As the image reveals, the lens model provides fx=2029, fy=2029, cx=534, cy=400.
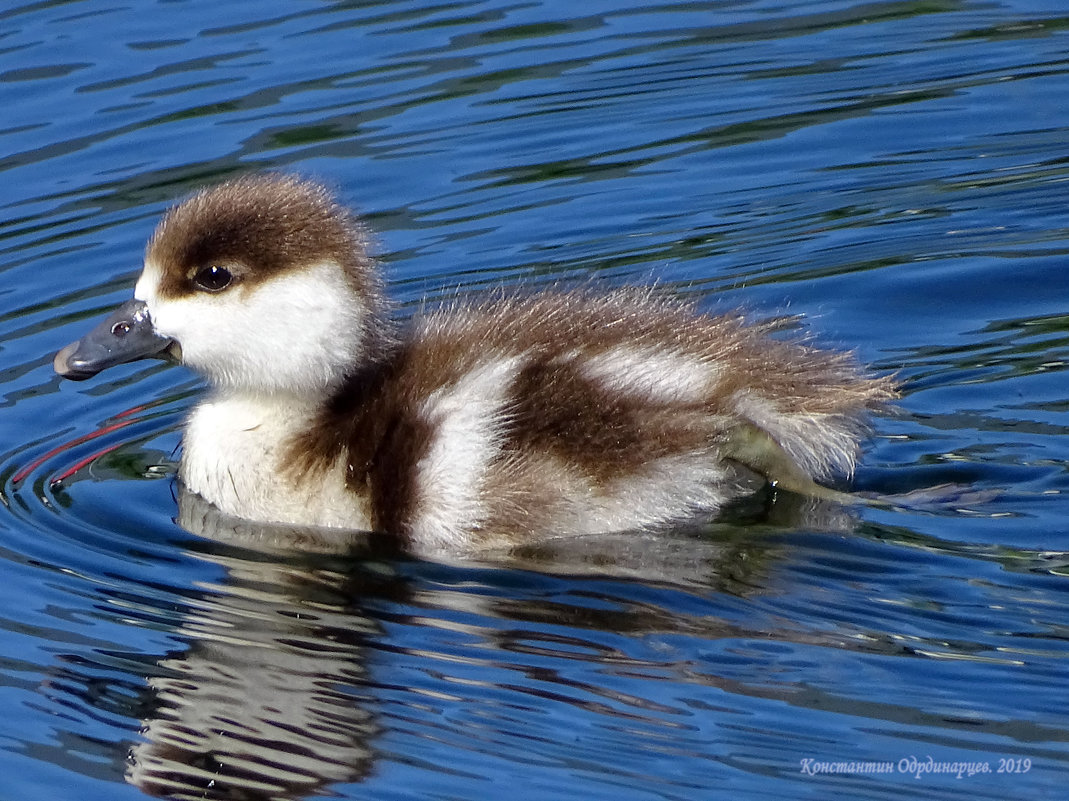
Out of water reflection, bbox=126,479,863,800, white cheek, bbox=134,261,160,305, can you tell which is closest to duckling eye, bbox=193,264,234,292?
white cheek, bbox=134,261,160,305

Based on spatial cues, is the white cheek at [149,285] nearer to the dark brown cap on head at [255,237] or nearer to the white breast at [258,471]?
the dark brown cap on head at [255,237]

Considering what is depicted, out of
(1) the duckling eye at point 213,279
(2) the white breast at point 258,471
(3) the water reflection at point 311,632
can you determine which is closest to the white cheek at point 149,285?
(1) the duckling eye at point 213,279

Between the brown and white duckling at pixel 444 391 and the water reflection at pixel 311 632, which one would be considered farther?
the brown and white duckling at pixel 444 391

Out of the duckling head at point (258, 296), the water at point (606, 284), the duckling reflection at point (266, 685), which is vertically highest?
the duckling head at point (258, 296)

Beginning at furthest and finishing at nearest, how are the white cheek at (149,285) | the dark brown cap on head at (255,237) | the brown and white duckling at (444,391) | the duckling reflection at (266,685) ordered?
1. the white cheek at (149,285)
2. the dark brown cap on head at (255,237)
3. the brown and white duckling at (444,391)
4. the duckling reflection at (266,685)

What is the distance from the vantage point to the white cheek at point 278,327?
551 cm

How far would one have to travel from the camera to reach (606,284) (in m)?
6.07

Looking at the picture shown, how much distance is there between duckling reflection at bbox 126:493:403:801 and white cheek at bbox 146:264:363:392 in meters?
0.46

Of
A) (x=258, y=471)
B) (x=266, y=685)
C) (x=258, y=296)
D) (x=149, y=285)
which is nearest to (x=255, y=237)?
(x=258, y=296)

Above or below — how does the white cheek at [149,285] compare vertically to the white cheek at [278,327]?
above

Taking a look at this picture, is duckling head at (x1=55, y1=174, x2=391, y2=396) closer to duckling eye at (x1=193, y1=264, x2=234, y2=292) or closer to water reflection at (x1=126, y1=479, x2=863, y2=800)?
duckling eye at (x1=193, y1=264, x2=234, y2=292)

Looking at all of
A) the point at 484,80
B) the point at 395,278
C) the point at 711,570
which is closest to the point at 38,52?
the point at 484,80

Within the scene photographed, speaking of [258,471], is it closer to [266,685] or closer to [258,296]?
[258,296]

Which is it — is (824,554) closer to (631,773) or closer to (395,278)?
(631,773)
